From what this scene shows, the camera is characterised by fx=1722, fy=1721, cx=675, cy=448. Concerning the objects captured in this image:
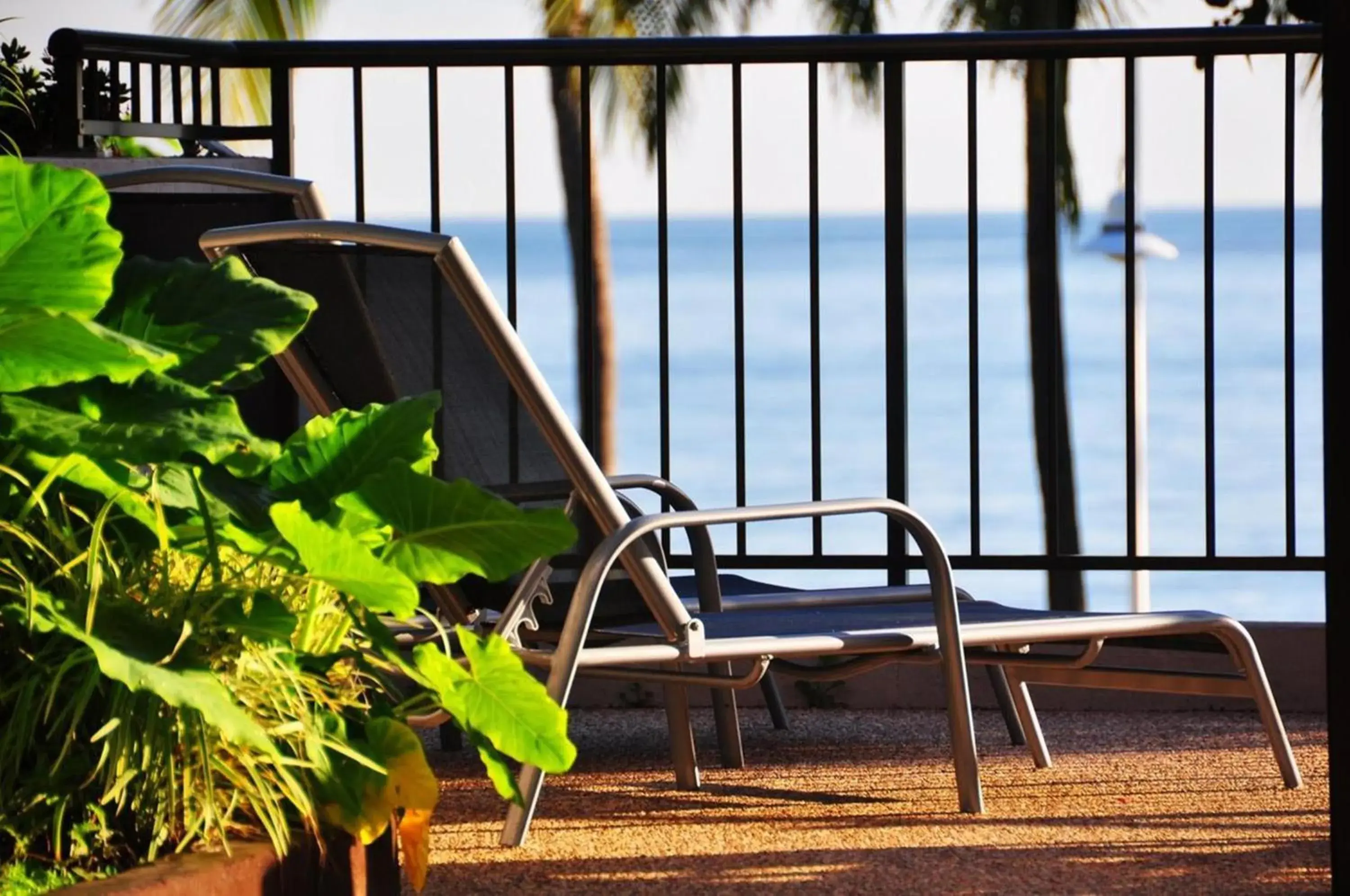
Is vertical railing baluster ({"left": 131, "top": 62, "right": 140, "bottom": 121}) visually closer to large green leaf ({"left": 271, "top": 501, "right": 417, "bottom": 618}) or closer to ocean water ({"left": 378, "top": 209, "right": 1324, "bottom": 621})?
large green leaf ({"left": 271, "top": 501, "right": 417, "bottom": 618})

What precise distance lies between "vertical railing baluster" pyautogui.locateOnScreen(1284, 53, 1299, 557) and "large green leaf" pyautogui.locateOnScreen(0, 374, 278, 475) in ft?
7.90

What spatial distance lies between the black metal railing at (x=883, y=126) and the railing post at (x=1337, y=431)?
1.33m

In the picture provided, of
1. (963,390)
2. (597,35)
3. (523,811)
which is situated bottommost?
(963,390)

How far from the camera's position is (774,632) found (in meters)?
2.38

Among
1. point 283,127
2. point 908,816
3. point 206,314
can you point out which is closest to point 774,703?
point 908,816

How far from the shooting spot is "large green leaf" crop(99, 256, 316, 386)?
150 centimetres

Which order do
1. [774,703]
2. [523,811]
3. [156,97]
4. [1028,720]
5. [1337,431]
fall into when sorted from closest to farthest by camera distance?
[1337,431] < [523,811] < [1028,720] < [774,703] < [156,97]

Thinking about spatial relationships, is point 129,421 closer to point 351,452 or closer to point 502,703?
point 351,452

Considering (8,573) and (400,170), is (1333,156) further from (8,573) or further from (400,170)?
(400,170)

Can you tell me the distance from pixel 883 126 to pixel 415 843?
218 cm

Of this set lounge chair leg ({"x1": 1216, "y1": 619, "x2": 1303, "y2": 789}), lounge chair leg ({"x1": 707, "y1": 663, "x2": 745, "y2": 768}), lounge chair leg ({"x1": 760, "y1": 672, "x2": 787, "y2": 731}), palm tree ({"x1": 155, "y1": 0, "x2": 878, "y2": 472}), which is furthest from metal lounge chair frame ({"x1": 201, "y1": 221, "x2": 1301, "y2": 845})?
palm tree ({"x1": 155, "y1": 0, "x2": 878, "y2": 472})

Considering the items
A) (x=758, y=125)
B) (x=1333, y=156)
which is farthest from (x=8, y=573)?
(x=758, y=125)

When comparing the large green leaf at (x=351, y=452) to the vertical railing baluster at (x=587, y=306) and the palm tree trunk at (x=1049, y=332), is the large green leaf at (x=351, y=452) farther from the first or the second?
the vertical railing baluster at (x=587, y=306)

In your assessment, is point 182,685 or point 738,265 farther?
point 738,265
